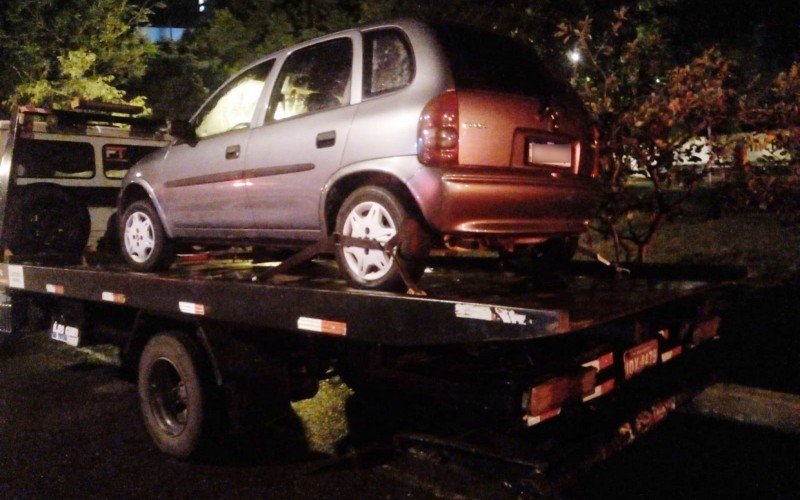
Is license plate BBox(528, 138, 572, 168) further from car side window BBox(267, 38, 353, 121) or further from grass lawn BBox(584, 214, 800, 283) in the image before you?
grass lawn BBox(584, 214, 800, 283)

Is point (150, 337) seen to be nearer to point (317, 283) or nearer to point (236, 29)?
point (317, 283)

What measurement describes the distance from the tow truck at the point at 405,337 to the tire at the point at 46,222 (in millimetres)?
1021

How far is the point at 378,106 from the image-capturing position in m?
4.26

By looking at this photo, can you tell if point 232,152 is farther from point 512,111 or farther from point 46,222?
point 46,222

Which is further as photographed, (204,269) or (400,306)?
(204,269)

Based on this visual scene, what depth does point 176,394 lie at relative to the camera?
17.1ft

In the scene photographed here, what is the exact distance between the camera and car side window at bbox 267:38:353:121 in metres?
4.66

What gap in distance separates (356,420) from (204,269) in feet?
5.27

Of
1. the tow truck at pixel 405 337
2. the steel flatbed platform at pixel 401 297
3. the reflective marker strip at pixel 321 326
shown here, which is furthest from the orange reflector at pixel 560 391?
the reflective marker strip at pixel 321 326

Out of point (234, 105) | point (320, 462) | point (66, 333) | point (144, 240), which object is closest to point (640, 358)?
point (320, 462)

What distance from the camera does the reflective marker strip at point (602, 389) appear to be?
13.1ft

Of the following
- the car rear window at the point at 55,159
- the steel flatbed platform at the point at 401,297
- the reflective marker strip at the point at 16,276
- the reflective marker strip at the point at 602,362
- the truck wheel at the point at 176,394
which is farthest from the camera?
the car rear window at the point at 55,159

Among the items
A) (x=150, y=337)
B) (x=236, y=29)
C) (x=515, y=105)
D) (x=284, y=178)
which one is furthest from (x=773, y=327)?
(x=236, y=29)

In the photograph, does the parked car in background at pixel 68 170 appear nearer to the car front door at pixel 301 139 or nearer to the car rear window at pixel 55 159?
the car rear window at pixel 55 159
